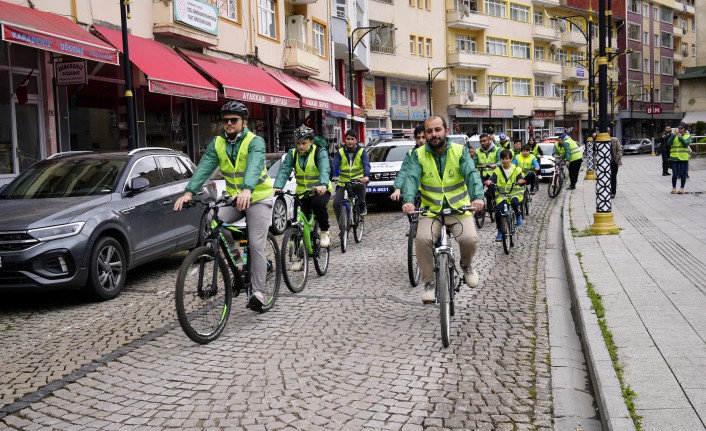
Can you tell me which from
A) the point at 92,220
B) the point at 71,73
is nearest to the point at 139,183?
the point at 92,220

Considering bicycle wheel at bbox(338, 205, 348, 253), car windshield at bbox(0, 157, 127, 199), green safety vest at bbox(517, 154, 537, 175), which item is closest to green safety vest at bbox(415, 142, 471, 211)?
car windshield at bbox(0, 157, 127, 199)

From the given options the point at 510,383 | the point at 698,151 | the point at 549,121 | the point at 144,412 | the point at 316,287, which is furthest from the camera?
the point at 549,121

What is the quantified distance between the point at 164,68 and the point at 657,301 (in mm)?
13524

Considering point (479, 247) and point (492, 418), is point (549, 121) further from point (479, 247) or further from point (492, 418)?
point (492, 418)

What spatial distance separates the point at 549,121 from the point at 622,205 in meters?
54.9

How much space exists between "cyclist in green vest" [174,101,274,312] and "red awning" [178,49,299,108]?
1339cm

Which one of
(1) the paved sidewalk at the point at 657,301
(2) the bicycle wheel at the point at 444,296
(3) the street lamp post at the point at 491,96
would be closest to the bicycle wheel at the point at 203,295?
(2) the bicycle wheel at the point at 444,296

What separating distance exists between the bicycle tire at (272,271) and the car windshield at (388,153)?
11.9 m

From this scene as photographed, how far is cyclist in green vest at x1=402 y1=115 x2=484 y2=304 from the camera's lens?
6.50m

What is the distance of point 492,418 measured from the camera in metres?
4.32

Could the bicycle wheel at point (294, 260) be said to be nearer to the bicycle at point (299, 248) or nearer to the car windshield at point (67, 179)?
the bicycle at point (299, 248)

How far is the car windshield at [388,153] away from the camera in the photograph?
757 inches

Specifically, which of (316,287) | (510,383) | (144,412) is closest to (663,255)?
(316,287)

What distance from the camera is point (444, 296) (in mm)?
5777
